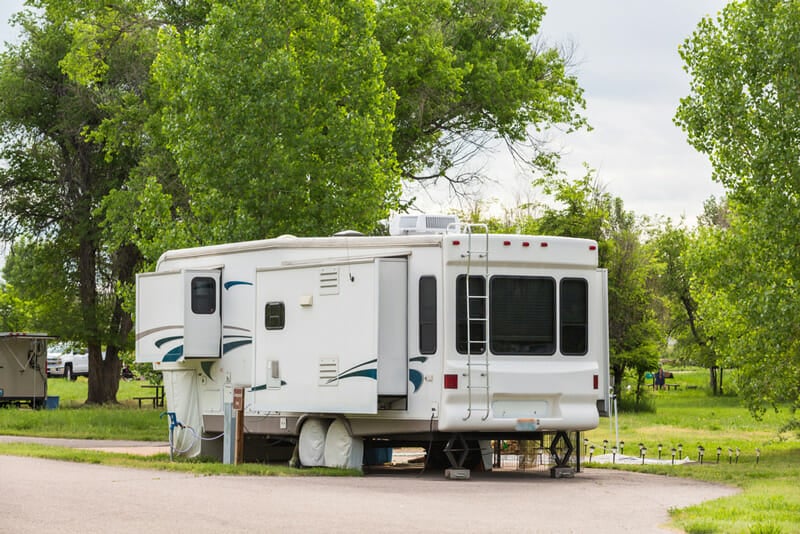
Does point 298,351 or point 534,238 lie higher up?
point 534,238

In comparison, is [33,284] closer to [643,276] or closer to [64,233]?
[64,233]

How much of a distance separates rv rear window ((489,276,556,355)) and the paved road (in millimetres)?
1606

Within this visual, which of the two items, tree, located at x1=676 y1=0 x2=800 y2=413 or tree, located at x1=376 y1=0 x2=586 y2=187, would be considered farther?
tree, located at x1=376 y1=0 x2=586 y2=187

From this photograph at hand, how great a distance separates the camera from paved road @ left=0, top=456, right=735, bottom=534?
31.1 feet

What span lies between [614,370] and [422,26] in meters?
14.4

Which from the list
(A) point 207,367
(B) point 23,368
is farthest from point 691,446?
(B) point 23,368

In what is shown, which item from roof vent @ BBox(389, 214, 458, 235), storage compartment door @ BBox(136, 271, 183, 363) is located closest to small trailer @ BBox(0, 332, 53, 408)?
storage compartment door @ BBox(136, 271, 183, 363)

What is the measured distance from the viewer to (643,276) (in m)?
39.6

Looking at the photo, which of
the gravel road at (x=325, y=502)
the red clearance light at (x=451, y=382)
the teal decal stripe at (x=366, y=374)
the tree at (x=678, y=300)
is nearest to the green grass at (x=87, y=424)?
the gravel road at (x=325, y=502)

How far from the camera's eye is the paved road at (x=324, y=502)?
31.1ft

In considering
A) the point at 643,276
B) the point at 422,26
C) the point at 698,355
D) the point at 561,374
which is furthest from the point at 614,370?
the point at 561,374

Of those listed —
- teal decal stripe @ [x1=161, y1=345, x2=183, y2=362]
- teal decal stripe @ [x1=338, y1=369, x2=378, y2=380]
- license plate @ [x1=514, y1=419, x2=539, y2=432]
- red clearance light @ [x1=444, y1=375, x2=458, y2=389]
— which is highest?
teal decal stripe @ [x1=161, y1=345, x2=183, y2=362]

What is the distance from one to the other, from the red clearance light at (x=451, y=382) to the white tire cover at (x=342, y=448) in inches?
64.1

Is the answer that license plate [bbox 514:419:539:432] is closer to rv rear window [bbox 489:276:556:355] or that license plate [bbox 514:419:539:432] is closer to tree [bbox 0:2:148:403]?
rv rear window [bbox 489:276:556:355]
